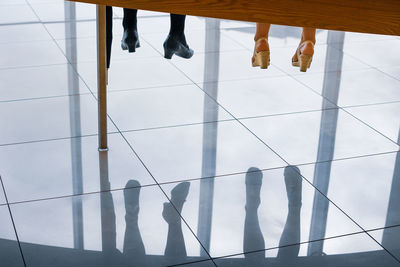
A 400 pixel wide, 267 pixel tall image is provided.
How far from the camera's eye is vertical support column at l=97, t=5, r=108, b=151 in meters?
2.63

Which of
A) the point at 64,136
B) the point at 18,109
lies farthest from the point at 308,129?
the point at 18,109

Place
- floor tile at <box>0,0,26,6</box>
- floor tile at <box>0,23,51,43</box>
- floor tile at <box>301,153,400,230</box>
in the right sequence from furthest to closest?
floor tile at <box>0,0,26,6</box>, floor tile at <box>0,23,51,43</box>, floor tile at <box>301,153,400,230</box>

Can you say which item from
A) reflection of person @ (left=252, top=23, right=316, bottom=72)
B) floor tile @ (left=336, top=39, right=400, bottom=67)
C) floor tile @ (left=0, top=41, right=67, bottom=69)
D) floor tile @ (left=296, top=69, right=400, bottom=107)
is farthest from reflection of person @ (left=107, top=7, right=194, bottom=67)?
floor tile @ (left=336, top=39, right=400, bottom=67)

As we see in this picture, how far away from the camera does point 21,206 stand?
2383mm

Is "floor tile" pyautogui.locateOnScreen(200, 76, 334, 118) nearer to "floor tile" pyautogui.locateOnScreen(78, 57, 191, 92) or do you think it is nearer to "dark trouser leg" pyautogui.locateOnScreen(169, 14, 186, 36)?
"floor tile" pyautogui.locateOnScreen(78, 57, 191, 92)

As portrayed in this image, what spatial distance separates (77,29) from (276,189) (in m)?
2.44

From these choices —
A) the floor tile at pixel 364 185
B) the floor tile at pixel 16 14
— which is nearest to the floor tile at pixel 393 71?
the floor tile at pixel 364 185

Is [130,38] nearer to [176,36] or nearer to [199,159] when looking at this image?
[176,36]

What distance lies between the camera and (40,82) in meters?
3.57

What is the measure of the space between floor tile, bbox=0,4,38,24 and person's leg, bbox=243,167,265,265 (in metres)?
2.62

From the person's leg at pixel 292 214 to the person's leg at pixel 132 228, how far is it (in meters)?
0.45

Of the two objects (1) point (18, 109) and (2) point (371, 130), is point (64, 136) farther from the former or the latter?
(2) point (371, 130)

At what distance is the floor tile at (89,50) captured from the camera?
398 cm

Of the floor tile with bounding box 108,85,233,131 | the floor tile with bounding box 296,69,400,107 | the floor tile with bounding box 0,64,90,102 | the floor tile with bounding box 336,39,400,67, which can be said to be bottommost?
the floor tile with bounding box 336,39,400,67
